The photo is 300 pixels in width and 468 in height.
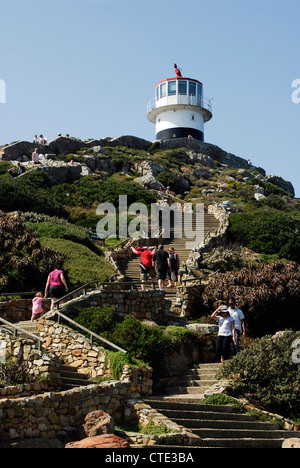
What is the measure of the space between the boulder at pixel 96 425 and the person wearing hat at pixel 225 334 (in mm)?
5257

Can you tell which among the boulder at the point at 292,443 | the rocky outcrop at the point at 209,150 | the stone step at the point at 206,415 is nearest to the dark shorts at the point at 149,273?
Result: the stone step at the point at 206,415

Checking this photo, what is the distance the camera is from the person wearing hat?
15102mm

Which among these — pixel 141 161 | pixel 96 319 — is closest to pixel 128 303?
pixel 96 319

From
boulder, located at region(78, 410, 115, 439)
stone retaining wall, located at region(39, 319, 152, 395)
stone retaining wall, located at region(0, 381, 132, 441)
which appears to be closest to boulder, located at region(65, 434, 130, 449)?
boulder, located at region(78, 410, 115, 439)

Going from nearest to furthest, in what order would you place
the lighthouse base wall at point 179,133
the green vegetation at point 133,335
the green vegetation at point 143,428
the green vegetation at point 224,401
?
1. the green vegetation at point 143,428
2. the green vegetation at point 224,401
3. the green vegetation at point 133,335
4. the lighthouse base wall at point 179,133

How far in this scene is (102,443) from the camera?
9492 millimetres

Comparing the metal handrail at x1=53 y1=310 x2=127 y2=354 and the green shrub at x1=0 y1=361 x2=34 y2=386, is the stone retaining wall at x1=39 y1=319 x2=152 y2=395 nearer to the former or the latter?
the metal handrail at x1=53 y1=310 x2=127 y2=354

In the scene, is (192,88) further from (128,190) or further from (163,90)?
(128,190)

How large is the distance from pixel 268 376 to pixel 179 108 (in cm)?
4779

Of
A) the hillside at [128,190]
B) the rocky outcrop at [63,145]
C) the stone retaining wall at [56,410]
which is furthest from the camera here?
the rocky outcrop at [63,145]

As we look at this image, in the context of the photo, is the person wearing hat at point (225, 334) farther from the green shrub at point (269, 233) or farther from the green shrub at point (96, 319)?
the green shrub at point (269, 233)

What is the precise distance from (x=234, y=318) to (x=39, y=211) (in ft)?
51.1

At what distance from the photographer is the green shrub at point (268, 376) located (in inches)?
535

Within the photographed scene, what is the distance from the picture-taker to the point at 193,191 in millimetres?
44094
